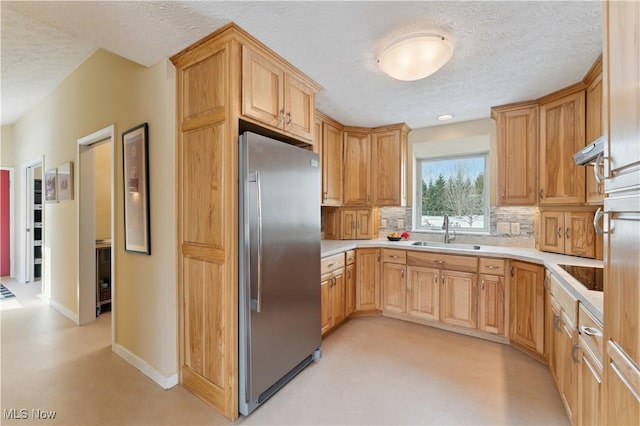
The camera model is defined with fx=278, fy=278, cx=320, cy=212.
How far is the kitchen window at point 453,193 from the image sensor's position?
345 centimetres

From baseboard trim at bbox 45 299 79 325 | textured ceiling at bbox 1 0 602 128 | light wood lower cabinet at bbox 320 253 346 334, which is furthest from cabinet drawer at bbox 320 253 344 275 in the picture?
baseboard trim at bbox 45 299 79 325

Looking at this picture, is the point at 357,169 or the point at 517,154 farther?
the point at 357,169

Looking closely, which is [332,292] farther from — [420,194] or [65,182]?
[65,182]

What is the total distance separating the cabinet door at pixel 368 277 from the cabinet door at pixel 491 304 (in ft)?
3.56

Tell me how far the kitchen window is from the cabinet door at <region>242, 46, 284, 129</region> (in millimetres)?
2432

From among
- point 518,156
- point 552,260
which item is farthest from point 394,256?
point 518,156

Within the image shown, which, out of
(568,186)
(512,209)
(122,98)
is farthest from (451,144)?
(122,98)

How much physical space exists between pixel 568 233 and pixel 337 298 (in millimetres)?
2274

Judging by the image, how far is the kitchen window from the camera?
3447 mm

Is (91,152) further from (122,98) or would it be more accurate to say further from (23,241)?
(23,241)

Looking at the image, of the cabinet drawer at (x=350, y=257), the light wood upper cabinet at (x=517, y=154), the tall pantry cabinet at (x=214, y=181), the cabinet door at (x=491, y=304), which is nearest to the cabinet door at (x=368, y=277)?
the cabinet drawer at (x=350, y=257)

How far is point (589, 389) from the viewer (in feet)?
4.10

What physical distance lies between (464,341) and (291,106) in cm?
277

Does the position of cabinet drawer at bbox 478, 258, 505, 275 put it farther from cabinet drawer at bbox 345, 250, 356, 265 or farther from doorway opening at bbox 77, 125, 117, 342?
doorway opening at bbox 77, 125, 117, 342
